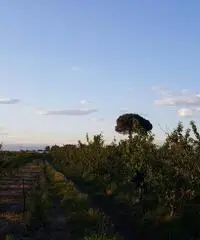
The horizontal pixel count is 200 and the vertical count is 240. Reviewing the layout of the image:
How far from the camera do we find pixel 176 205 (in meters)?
19.8

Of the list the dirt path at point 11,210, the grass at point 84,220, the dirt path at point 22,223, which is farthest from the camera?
the dirt path at point 11,210

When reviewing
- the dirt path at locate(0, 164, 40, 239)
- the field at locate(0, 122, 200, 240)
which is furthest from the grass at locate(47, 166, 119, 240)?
the dirt path at locate(0, 164, 40, 239)

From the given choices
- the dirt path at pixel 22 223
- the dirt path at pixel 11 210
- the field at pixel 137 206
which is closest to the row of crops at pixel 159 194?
the field at pixel 137 206

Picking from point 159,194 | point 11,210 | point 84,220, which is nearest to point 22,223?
point 84,220

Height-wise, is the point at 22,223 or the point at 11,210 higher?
the point at 11,210

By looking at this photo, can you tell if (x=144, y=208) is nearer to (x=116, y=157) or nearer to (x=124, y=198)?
(x=124, y=198)

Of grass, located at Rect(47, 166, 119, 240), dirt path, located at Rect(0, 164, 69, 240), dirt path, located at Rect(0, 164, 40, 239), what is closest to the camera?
grass, located at Rect(47, 166, 119, 240)

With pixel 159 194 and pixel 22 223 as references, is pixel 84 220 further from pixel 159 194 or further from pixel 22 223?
pixel 159 194

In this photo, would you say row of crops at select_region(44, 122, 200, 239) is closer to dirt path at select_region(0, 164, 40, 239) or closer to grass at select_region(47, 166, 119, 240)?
grass at select_region(47, 166, 119, 240)

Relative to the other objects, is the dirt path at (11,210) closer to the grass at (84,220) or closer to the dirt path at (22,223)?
the dirt path at (22,223)

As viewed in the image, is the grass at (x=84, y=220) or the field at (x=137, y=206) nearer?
the grass at (x=84, y=220)

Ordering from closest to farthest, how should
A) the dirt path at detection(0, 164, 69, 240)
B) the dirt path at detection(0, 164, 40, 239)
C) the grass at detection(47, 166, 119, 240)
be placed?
the grass at detection(47, 166, 119, 240), the dirt path at detection(0, 164, 69, 240), the dirt path at detection(0, 164, 40, 239)

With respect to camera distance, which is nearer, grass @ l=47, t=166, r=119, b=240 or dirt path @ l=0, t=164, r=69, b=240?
grass @ l=47, t=166, r=119, b=240

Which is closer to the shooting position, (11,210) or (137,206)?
(11,210)
